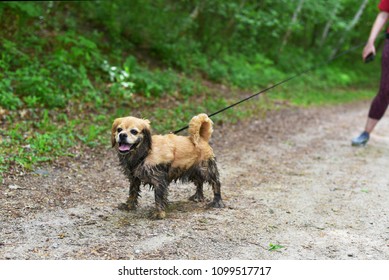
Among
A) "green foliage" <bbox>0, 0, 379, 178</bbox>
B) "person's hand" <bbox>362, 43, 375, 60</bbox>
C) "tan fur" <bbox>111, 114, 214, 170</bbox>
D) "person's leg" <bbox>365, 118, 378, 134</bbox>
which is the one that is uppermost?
"person's hand" <bbox>362, 43, 375, 60</bbox>

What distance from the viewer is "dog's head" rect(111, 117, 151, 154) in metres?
4.29

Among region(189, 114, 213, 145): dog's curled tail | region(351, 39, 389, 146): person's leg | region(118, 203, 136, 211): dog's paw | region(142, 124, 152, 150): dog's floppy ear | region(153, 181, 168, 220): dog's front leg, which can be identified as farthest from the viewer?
region(351, 39, 389, 146): person's leg

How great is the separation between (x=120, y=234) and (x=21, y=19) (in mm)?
8015

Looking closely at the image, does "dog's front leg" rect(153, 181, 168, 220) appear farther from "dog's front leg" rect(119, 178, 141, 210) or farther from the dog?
"dog's front leg" rect(119, 178, 141, 210)

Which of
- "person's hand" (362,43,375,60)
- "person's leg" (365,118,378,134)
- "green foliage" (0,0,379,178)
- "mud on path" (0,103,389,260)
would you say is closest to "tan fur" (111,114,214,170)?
"mud on path" (0,103,389,260)

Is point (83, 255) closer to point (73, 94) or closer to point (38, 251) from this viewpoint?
point (38, 251)

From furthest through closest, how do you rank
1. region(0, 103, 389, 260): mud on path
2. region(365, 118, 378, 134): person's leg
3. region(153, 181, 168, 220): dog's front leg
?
region(365, 118, 378, 134): person's leg
region(153, 181, 168, 220): dog's front leg
region(0, 103, 389, 260): mud on path

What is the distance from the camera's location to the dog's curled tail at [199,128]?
4805 millimetres

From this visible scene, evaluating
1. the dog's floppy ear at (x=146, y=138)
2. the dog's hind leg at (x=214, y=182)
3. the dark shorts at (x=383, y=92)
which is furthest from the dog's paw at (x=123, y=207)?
the dark shorts at (x=383, y=92)

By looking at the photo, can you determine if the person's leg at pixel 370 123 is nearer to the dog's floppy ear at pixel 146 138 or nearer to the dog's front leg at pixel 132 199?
the dog's front leg at pixel 132 199

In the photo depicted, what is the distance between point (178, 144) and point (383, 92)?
16.9 feet

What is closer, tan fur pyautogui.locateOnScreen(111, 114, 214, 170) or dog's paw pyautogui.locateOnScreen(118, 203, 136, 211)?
tan fur pyautogui.locateOnScreen(111, 114, 214, 170)

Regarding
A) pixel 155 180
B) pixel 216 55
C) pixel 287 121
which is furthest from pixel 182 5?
pixel 155 180

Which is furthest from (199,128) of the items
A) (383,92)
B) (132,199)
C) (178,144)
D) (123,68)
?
(123,68)
